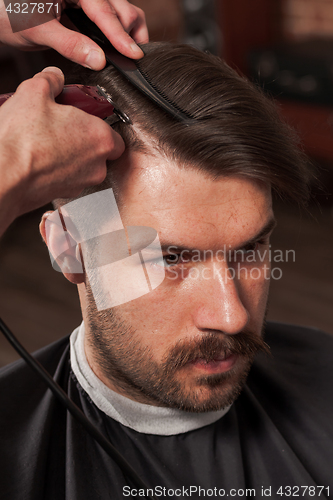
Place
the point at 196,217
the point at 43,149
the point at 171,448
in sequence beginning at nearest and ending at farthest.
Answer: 1. the point at 43,149
2. the point at 196,217
3. the point at 171,448

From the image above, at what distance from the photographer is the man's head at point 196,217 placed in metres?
0.88

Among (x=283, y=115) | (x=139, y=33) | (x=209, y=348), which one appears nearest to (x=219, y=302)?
(x=209, y=348)

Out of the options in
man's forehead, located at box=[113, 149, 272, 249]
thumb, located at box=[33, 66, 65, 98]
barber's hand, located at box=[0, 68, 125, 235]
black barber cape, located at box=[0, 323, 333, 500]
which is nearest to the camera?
barber's hand, located at box=[0, 68, 125, 235]

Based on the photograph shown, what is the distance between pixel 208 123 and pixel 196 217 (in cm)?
19

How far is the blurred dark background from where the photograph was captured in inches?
42.0

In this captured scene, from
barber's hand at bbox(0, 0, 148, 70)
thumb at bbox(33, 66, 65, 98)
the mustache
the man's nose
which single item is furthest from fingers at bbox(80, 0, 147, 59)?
the mustache

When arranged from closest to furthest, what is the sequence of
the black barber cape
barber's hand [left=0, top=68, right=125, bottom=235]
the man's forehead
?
1. barber's hand [left=0, top=68, right=125, bottom=235]
2. the man's forehead
3. the black barber cape

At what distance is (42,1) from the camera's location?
100 centimetres

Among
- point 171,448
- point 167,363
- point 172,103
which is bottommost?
point 171,448

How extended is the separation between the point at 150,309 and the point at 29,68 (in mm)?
701

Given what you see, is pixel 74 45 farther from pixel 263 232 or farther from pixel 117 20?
pixel 263 232

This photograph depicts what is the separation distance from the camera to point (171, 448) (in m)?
1.09

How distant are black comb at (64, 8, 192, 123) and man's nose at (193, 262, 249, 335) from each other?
29 cm

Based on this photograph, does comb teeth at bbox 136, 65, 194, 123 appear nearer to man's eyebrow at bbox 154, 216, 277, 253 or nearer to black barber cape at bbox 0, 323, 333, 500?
man's eyebrow at bbox 154, 216, 277, 253
